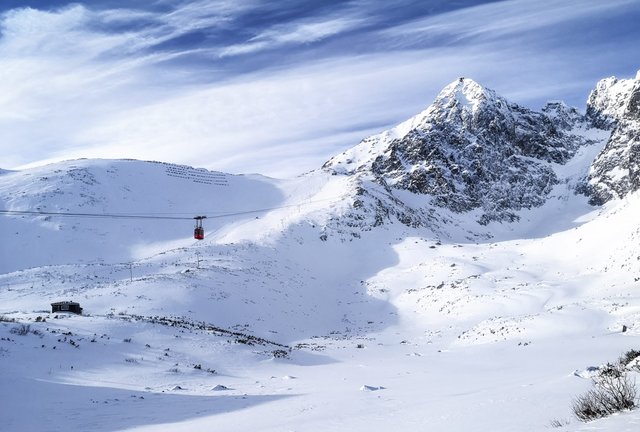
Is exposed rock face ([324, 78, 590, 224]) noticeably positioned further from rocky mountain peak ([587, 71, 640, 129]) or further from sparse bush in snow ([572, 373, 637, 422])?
sparse bush in snow ([572, 373, 637, 422])

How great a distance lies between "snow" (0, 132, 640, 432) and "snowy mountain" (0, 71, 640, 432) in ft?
0.62

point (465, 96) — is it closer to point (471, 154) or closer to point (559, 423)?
point (471, 154)

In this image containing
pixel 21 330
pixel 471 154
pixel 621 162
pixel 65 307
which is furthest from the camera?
pixel 471 154

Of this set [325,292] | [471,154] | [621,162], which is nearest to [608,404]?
[325,292]

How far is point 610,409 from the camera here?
786 centimetres

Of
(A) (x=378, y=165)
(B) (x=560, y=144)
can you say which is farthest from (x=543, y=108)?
(A) (x=378, y=165)

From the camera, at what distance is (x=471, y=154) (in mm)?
150625

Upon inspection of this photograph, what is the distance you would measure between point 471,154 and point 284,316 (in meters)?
115

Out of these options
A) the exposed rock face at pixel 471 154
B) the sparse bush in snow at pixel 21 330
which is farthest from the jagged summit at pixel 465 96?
the sparse bush in snow at pixel 21 330

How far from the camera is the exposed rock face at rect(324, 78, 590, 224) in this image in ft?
444

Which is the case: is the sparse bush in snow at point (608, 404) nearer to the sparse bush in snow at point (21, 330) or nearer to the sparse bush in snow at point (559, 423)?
the sparse bush in snow at point (559, 423)

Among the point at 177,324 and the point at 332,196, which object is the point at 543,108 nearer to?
the point at 332,196

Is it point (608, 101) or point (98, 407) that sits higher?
point (608, 101)

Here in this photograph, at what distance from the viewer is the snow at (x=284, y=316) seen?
15.4 m
